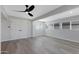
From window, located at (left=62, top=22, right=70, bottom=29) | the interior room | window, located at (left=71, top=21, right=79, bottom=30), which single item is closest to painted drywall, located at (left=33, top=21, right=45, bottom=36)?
the interior room

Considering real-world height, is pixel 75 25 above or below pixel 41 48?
above

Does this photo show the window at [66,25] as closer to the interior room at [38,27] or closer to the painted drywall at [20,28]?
the interior room at [38,27]

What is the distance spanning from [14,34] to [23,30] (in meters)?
1.41

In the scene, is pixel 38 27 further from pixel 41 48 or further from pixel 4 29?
pixel 41 48

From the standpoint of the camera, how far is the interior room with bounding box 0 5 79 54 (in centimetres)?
457

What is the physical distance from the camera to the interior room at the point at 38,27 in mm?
4566

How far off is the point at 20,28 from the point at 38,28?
314cm

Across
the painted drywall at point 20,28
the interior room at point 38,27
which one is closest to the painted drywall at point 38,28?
the interior room at point 38,27

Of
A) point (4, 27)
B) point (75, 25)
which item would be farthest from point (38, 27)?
point (75, 25)

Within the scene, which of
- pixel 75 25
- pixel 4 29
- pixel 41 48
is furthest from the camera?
pixel 4 29

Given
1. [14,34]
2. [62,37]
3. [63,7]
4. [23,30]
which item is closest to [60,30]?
[62,37]

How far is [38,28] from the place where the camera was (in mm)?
11117

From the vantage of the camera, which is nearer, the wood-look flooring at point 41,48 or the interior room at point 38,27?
the wood-look flooring at point 41,48

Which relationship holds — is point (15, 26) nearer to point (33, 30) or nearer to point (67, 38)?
point (33, 30)
